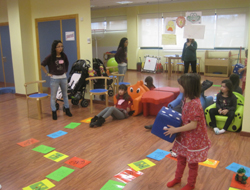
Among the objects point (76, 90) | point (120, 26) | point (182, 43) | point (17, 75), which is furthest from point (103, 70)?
point (17, 75)

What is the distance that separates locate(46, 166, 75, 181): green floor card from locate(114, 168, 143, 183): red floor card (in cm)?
53

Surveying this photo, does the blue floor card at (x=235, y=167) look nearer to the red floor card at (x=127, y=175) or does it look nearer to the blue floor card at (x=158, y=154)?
the blue floor card at (x=158, y=154)

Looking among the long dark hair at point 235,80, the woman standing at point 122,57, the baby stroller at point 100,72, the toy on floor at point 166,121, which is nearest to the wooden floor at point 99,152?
the long dark hair at point 235,80

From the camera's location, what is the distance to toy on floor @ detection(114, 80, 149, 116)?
4.55 m

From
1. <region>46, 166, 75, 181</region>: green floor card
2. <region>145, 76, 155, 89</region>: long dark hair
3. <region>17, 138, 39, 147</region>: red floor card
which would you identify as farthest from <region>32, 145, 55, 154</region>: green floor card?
<region>145, 76, 155, 89</region>: long dark hair

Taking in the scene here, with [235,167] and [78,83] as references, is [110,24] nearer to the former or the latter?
[78,83]

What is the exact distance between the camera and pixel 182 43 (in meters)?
4.65

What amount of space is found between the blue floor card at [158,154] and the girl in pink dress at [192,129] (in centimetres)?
77

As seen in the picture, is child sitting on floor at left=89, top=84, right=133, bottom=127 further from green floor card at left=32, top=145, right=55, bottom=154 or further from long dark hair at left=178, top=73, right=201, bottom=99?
long dark hair at left=178, top=73, right=201, bottom=99

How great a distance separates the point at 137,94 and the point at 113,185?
2571 mm

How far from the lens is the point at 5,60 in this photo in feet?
25.3

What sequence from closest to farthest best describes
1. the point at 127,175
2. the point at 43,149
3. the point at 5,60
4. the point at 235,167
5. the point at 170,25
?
1. the point at 127,175
2. the point at 235,167
3. the point at 43,149
4. the point at 170,25
5. the point at 5,60

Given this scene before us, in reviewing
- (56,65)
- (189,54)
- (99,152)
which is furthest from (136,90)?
(99,152)

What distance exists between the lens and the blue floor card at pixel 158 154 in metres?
2.89
